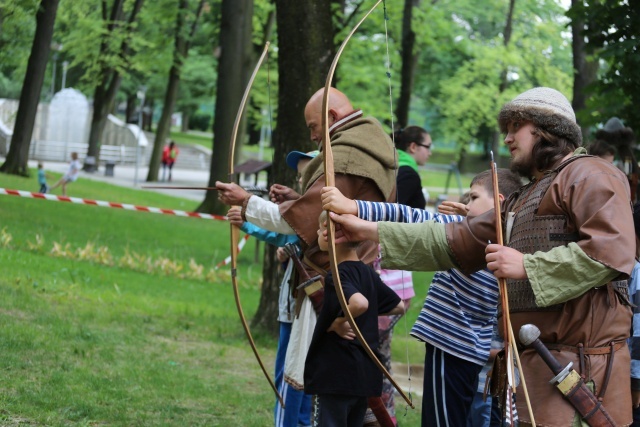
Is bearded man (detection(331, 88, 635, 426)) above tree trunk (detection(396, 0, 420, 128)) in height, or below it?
below

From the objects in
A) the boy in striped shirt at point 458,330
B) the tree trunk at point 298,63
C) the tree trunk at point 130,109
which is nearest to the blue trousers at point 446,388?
the boy in striped shirt at point 458,330

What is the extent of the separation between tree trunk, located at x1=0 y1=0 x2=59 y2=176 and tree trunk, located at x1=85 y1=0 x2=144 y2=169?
17.3 feet

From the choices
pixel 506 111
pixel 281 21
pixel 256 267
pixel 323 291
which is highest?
pixel 281 21

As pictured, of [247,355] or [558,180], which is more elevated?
[558,180]

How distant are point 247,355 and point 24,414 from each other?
3192mm

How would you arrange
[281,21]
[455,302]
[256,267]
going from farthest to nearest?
[256,267], [281,21], [455,302]

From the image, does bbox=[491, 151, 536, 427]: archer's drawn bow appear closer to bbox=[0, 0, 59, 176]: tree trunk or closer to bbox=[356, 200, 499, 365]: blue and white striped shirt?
bbox=[356, 200, 499, 365]: blue and white striped shirt

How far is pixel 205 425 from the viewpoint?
239 inches

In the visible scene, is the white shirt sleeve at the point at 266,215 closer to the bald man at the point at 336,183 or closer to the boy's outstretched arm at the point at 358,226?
the bald man at the point at 336,183

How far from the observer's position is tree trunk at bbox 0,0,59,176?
64.8 ft

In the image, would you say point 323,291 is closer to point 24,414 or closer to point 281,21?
point 24,414

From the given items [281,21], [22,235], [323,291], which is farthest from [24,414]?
[22,235]

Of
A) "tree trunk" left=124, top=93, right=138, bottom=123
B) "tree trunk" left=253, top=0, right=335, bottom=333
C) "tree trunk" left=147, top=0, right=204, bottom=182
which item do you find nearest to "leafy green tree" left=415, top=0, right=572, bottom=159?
"tree trunk" left=147, top=0, right=204, bottom=182

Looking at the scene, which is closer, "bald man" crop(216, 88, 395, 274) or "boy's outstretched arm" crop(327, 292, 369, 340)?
"boy's outstretched arm" crop(327, 292, 369, 340)
